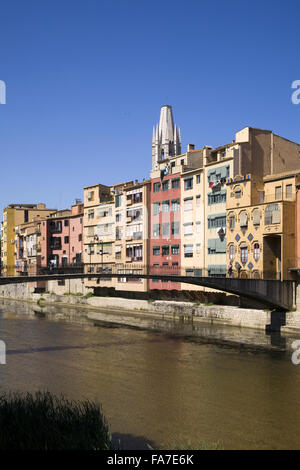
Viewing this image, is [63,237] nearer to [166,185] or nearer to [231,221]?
[166,185]

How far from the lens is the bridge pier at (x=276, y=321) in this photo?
39.0m

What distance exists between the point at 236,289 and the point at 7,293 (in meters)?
59.5

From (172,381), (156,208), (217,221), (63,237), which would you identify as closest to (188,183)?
(156,208)

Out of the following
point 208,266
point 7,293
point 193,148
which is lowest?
point 7,293

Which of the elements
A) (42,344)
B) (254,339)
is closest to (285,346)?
(254,339)

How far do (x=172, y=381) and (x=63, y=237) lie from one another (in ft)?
190

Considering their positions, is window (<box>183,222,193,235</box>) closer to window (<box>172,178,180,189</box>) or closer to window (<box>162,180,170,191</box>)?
window (<box>172,178,180,189</box>)

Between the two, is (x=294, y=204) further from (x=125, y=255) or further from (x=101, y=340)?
(x=125, y=255)

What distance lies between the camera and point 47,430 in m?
13.0

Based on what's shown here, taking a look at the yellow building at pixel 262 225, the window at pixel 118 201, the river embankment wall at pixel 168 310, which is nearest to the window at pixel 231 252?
the yellow building at pixel 262 225

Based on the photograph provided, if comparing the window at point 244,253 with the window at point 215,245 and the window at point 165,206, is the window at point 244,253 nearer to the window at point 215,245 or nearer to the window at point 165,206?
the window at point 215,245

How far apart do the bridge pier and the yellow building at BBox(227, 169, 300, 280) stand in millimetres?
2761

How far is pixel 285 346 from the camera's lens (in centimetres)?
3412

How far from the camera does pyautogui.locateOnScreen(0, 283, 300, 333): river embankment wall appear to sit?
40.8 m
